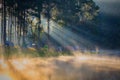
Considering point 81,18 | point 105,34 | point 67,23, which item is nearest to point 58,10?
point 67,23

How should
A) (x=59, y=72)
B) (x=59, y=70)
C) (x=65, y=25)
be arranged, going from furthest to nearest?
(x=65, y=25)
(x=59, y=70)
(x=59, y=72)

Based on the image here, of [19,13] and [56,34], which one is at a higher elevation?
[19,13]

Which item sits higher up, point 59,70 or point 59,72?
point 59,72

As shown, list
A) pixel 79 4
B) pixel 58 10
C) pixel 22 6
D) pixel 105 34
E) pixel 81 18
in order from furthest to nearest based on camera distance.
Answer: pixel 105 34 < pixel 81 18 < pixel 79 4 < pixel 58 10 < pixel 22 6

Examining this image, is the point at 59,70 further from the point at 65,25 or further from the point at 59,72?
the point at 65,25

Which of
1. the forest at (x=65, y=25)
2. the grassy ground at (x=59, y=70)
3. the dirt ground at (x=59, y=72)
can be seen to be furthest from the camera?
the forest at (x=65, y=25)

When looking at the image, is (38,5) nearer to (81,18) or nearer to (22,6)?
(22,6)

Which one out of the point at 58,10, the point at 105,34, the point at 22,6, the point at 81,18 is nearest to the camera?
the point at 22,6

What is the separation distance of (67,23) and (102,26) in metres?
16.6

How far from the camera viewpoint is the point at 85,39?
193 feet

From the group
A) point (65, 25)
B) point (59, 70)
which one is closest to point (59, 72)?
point (59, 70)

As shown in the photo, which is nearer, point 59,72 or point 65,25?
point 59,72

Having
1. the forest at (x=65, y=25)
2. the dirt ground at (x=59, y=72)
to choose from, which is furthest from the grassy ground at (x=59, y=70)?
the forest at (x=65, y=25)

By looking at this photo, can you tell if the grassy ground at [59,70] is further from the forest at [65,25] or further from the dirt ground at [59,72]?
the forest at [65,25]
